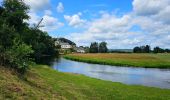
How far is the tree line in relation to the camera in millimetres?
22812

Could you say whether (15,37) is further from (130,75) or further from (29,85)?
(130,75)

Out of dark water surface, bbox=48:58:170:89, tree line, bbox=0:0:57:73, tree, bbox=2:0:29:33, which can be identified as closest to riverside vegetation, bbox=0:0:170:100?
tree line, bbox=0:0:57:73

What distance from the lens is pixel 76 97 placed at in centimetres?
2041

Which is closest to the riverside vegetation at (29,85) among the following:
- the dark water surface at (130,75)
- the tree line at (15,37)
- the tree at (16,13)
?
the tree line at (15,37)

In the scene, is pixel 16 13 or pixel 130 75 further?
pixel 130 75

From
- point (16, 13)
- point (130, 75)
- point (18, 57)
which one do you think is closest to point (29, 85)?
point (18, 57)

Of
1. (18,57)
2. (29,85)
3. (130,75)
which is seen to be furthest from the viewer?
(130,75)

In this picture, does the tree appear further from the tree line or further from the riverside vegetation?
the riverside vegetation

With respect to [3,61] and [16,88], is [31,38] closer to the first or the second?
[3,61]

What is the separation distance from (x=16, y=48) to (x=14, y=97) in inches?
390

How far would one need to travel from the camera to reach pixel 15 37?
3300 cm

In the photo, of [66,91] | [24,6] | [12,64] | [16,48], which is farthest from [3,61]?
[24,6]

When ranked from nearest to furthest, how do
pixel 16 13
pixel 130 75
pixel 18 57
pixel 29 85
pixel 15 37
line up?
pixel 29 85
pixel 18 57
pixel 15 37
pixel 16 13
pixel 130 75

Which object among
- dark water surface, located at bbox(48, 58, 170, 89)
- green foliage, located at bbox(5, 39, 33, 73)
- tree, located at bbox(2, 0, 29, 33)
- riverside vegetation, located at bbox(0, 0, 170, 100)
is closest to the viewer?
riverside vegetation, located at bbox(0, 0, 170, 100)
